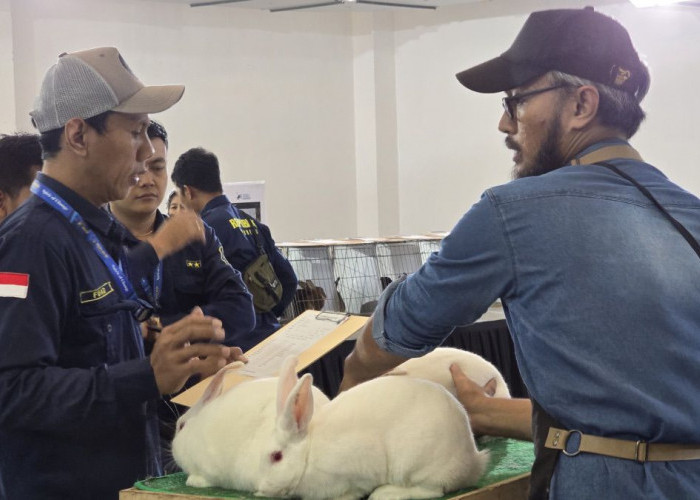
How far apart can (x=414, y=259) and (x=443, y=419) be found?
452cm

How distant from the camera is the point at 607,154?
1.49 metres

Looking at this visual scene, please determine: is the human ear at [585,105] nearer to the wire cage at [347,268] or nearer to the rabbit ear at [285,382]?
the rabbit ear at [285,382]

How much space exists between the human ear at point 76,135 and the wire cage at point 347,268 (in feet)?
11.8

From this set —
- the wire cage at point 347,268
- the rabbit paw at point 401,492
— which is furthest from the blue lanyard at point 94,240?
the wire cage at point 347,268

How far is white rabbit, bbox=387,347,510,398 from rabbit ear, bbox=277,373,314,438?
395 mm

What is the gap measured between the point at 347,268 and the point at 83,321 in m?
4.05

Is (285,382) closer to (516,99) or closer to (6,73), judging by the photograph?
(516,99)

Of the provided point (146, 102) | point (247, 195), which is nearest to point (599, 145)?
point (146, 102)

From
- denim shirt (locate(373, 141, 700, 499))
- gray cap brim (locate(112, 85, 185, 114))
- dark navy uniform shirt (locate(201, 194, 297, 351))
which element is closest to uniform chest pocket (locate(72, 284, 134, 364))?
gray cap brim (locate(112, 85, 185, 114))

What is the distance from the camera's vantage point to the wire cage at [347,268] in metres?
5.51

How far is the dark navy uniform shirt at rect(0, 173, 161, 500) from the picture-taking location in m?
1.58

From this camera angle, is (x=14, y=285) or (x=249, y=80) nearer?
(x=14, y=285)

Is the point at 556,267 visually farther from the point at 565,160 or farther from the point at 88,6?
the point at 88,6

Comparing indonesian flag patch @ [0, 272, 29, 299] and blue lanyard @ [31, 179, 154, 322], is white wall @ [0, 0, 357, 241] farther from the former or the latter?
indonesian flag patch @ [0, 272, 29, 299]
